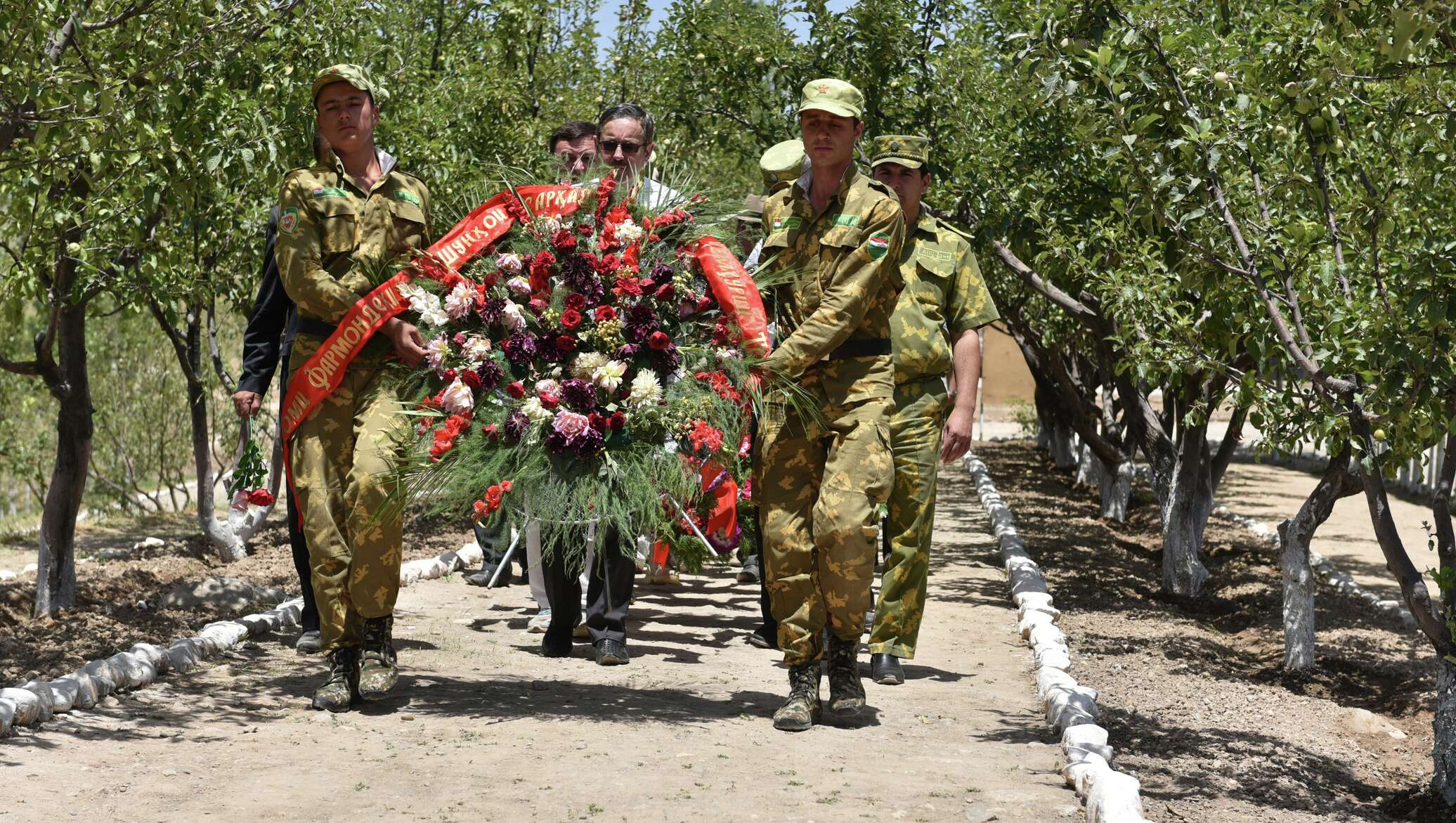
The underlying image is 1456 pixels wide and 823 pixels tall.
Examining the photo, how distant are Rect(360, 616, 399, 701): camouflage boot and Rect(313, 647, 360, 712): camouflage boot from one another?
4cm

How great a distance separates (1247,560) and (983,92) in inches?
199

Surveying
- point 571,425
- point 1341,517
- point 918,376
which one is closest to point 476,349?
point 571,425

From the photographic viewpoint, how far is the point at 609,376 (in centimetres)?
600

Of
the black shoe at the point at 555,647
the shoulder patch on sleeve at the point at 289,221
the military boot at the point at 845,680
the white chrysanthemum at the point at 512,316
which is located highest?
the shoulder patch on sleeve at the point at 289,221

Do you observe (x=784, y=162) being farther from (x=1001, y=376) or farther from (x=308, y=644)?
(x=1001, y=376)

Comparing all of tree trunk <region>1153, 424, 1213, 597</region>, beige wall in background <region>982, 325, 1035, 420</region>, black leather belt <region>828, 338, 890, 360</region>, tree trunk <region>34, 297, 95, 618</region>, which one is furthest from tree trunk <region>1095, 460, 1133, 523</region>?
beige wall in background <region>982, 325, 1035, 420</region>

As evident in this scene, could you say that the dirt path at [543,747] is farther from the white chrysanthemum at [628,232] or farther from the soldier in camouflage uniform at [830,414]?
the white chrysanthemum at [628,232]

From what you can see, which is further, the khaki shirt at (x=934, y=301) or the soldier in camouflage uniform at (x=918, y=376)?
the khaki shirt at (x=934, y=301)

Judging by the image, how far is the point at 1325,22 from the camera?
5.82 meters

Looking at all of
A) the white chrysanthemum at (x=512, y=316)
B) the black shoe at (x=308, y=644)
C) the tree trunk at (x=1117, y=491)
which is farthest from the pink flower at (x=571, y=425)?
the tree trunk at (x=1117, y=491)

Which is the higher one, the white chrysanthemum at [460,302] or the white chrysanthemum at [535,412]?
the white chrysanthemum at [460,302]

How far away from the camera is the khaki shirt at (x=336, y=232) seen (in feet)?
20.3

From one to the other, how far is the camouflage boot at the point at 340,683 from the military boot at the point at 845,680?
1.82 meters

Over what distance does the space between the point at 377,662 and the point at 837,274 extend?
232 centimetres
